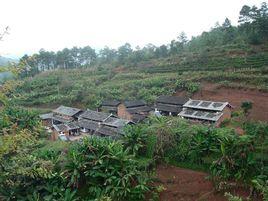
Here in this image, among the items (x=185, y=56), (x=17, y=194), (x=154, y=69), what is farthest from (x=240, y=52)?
(x=17, y=194)

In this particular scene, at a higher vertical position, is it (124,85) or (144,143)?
(124,85)

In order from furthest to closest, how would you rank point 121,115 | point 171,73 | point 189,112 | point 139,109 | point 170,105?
point 171,73, point 121,115, point 139,109, point 170,105, point 189,112

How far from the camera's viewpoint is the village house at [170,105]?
3126 cm

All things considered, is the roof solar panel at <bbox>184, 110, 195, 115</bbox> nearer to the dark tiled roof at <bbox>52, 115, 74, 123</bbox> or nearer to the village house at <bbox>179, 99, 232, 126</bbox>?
the village house at <bbox>179, 99, 232, 126</bbox>

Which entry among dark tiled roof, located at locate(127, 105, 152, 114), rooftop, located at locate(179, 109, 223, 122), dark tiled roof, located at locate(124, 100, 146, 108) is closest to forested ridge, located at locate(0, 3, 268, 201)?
rooftop, located at locate(179, 109, 223, 122)

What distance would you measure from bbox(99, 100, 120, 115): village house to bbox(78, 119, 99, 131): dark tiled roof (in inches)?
171

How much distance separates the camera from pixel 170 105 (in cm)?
3216

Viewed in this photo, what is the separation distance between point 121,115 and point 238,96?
1258cm

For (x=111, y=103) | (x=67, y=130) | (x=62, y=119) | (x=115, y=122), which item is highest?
(x=111, y=103)

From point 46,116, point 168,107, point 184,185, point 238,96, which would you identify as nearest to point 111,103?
point 168,107

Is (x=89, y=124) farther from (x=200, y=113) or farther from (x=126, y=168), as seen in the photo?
(x=126, y=168)

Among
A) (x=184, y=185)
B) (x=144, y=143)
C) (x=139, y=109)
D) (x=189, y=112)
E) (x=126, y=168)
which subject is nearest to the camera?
(x=126, y=168)

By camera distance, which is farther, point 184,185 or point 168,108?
point 168,108

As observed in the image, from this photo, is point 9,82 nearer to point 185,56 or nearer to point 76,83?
point 76,83
